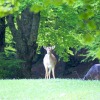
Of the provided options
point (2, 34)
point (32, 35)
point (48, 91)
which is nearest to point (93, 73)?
point (32, 35)

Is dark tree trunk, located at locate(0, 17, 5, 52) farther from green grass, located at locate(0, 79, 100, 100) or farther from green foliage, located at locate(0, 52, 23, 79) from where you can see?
green grass, located at locate(0, 79, 100, 100)

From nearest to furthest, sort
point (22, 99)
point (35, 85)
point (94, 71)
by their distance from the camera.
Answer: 1. point (22, 99)
2. point (35, 85)
3. point (94, 71)

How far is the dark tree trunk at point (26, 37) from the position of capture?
2064 centimetres

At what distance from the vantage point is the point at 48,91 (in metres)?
11.3

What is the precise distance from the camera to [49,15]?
20234 millimetres

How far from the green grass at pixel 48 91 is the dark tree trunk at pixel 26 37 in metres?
7.11

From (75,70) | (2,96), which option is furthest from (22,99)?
(75,70)

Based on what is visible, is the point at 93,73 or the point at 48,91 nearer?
the point at 48,91

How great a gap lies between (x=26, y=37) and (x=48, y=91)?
32.9 ft

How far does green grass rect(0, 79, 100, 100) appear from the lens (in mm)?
10039

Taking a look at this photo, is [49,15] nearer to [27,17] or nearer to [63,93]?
[27,17]

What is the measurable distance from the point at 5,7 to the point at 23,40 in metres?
19.1

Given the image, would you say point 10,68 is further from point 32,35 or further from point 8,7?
point 8,7

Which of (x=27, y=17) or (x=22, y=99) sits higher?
(x=27, y=17)
